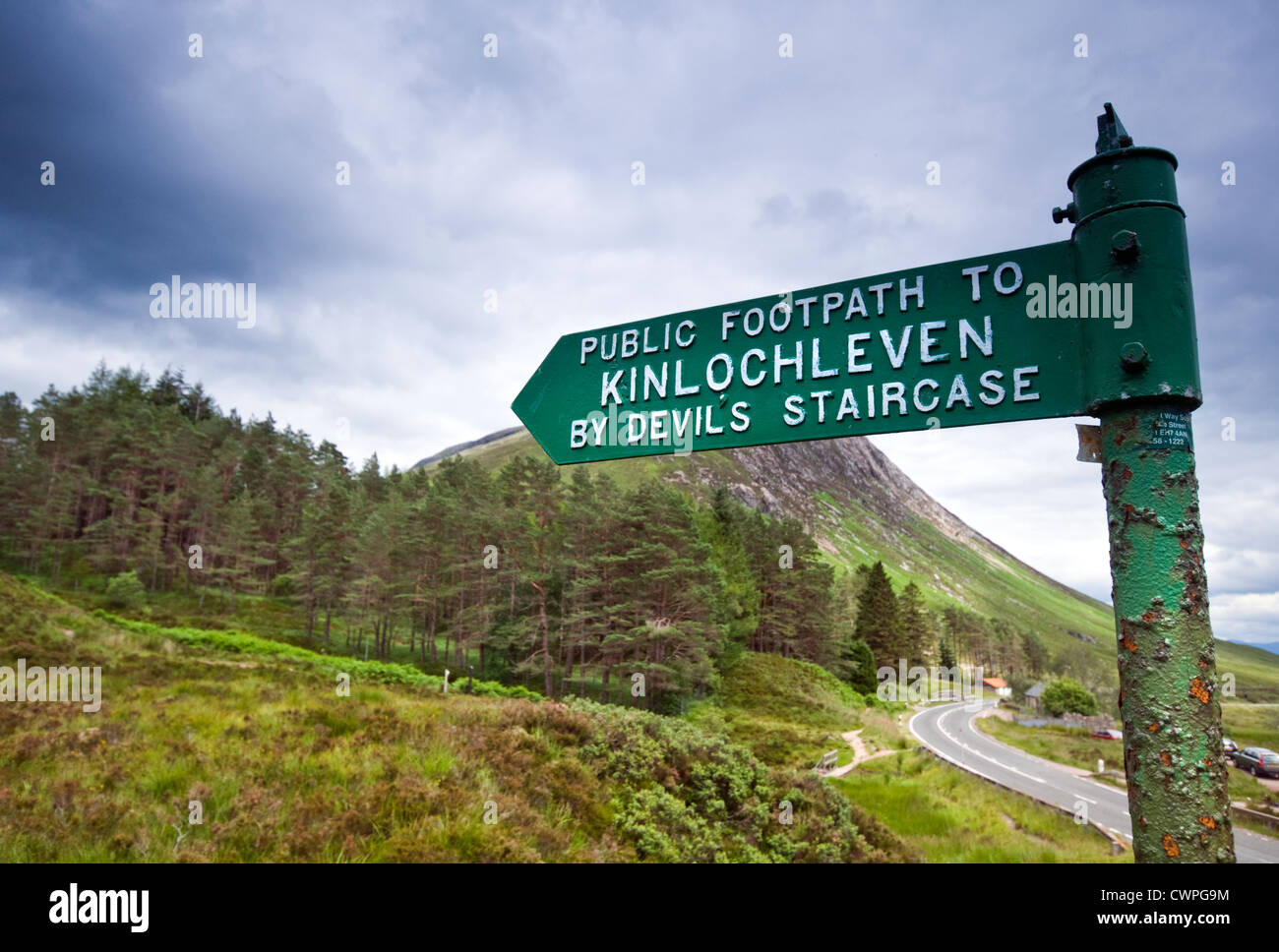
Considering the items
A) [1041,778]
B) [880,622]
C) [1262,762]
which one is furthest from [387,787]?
[880,622]

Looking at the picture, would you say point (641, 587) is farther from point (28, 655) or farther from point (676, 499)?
point (28, 655)

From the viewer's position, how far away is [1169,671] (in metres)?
1.34

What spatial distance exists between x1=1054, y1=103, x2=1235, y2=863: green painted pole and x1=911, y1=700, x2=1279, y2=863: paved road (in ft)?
53.2

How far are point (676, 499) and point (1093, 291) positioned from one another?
32.4 metres

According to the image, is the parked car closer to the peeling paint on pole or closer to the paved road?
the paved road

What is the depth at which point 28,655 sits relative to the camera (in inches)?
568

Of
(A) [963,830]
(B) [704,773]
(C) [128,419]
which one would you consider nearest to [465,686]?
(A) [963,830]

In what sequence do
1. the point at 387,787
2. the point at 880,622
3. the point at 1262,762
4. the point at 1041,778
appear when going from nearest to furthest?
1. the point at 387,787
2. the point at 1262,762
3. the point at 1041,778
4. the point at 880,622

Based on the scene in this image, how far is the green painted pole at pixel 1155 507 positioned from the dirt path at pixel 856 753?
22.0 m

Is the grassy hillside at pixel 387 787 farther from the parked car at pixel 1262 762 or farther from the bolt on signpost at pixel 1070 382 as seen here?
the parked car at pixel 1262 762

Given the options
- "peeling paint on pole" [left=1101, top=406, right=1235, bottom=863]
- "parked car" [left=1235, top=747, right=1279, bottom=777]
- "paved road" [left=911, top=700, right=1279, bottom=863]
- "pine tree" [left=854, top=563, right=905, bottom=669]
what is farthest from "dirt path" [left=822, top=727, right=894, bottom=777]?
"pine tree" [left=854, top=563, right=905, bottom=669]

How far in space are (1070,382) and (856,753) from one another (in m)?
32.0

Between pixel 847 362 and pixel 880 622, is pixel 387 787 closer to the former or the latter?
pixel 847 362

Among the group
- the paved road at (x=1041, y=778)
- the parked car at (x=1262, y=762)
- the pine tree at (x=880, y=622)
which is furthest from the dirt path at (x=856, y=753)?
the pine tree at (x=880, y=622)
